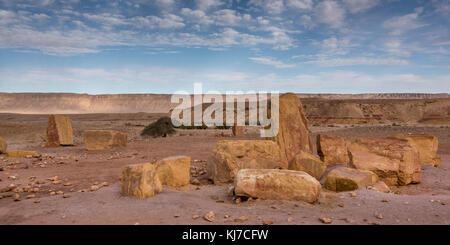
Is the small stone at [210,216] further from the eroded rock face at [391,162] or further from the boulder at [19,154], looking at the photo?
the boulder at [19,154]

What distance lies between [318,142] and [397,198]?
3.69m

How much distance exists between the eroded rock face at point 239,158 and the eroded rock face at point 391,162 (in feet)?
5.85

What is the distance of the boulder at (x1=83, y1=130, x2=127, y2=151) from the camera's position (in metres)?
12.2

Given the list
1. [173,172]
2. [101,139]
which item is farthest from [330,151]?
[101,139]

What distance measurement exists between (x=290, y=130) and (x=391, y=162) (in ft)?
8.18

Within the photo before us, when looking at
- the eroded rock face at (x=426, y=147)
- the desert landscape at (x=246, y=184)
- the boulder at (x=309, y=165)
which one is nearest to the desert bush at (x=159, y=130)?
the desert landscape at (x=246, y=184)

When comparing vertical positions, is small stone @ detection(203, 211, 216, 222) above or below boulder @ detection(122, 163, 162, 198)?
below

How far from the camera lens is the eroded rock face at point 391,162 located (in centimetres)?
667

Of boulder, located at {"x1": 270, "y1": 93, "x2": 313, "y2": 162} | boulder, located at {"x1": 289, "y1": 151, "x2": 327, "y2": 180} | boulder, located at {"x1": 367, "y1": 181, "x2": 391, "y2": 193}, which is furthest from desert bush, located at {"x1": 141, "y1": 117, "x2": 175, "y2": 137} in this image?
boulder, located at {"x1": 367, "y1": 181, "x2": 391, "y2": 193}

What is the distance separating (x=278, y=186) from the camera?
4961 mm

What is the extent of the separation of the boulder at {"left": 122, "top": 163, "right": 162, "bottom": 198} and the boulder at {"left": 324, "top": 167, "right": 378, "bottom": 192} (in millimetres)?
3143

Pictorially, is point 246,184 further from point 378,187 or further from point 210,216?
point 378,187

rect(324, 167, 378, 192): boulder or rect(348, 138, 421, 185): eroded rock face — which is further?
rect(348, 138, 421, 185): eroded rock face

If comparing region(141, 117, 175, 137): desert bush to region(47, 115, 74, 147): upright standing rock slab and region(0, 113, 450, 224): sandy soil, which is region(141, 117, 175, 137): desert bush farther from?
region(0, 113, 450, 224): sandy soil
